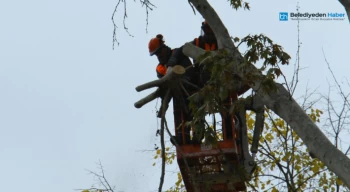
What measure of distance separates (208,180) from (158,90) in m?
1.50

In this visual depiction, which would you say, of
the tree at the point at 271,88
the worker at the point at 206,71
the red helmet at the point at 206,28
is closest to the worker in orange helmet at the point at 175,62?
the worker at the point at 206,71

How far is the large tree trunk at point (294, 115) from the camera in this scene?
19.7ft

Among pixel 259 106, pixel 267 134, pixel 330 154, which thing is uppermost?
pixel 267 134

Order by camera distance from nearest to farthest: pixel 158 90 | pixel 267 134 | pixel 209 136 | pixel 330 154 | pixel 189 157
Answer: pixel 330 154, pixel 209 136, pixel 158 90, pixel 189 157, pixel 267 134

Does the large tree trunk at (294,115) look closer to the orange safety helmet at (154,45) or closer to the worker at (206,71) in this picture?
the worker at (206,71)

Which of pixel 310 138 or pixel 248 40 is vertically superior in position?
pixel 248 40

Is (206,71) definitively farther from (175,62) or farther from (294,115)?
(294,115)

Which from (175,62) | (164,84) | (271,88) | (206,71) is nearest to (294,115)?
(271,88)

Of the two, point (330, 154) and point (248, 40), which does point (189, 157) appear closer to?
point (248, 40)

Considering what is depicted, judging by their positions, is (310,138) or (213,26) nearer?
(310,138)

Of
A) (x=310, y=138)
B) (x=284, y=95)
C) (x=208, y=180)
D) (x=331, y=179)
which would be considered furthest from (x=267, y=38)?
(x=331, y=179)

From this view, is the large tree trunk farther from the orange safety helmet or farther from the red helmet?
the orange safety helmet

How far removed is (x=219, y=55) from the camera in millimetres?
6980

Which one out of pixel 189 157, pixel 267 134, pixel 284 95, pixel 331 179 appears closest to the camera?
pixel 284 95
